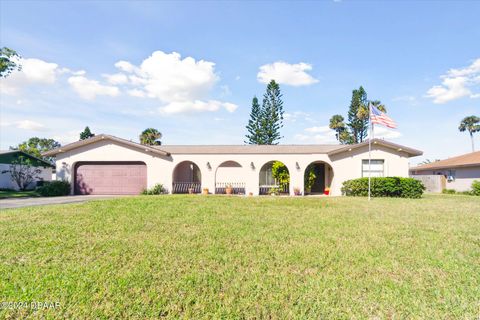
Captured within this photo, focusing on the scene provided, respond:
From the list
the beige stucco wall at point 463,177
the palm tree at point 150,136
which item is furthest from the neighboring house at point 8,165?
the beige stucco wall at point 463,177

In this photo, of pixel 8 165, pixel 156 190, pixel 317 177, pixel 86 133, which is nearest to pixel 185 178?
pixel 156 190

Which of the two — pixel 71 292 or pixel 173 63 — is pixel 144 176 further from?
pixel 71 292

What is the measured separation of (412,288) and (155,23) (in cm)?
A: 1307

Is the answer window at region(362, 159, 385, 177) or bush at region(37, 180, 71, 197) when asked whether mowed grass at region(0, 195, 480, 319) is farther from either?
bush at region(37, 180, 71, 197)

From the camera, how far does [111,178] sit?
1969 cm

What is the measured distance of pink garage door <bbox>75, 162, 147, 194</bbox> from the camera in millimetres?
19562

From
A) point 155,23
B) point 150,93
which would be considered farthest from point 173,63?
point 155,23

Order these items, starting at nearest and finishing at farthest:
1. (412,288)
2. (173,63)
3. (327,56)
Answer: (412,288) → (327,56) → (173,63)

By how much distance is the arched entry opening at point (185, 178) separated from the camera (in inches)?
784

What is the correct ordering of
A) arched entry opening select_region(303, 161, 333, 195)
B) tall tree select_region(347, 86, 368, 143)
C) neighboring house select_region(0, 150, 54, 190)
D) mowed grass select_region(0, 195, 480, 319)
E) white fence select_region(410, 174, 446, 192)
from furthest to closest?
tall tree select_region(347, 86, 368, 143), white fence select_region(410, 174, 446, 192), neighboring house select_region(0, 150, 54, 190), arched entry opening select_region(303, 161, 333, 195), mowed grass select_region(0, 195, 480, 319)

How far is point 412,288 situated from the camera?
4039mm

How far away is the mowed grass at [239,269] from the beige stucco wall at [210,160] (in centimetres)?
1107

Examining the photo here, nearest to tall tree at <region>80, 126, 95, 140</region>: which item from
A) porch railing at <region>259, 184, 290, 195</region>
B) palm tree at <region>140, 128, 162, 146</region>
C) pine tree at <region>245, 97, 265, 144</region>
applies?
palm tree at <region>140, 128, 162, 146</region>

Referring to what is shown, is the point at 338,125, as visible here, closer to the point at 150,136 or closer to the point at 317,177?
the point at 317,177
